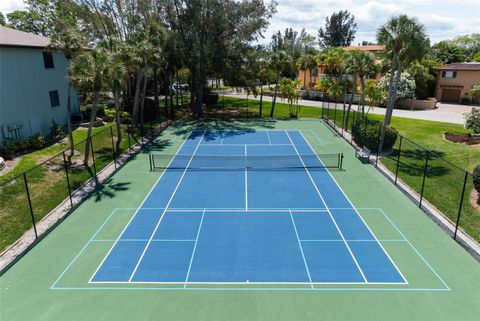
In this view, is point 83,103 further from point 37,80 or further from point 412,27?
point 412,27

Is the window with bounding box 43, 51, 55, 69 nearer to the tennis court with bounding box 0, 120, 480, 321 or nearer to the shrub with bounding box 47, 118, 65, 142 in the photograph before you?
the shrub with bounding box 47, 118, 65, 142

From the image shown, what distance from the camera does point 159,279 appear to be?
11.2 meters

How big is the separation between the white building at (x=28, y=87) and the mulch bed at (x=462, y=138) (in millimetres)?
29023

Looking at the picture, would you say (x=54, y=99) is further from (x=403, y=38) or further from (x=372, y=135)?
(x=403, y=38)

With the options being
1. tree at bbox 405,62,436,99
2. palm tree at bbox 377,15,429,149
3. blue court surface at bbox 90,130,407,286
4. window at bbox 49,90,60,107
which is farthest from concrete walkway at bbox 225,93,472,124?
window at bbox 49,90,60,107

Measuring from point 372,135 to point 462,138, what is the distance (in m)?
8.88

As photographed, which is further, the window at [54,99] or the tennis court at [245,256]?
the window at [54,99]

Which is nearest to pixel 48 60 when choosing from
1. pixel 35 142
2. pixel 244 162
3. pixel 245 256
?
pixel 35 142

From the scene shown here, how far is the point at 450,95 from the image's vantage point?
51.4 metres

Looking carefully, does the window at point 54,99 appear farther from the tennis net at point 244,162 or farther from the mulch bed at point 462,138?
the mulch bed at point 462,138

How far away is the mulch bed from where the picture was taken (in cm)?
2650

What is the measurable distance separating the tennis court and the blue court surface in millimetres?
52

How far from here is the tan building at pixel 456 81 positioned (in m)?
48.4

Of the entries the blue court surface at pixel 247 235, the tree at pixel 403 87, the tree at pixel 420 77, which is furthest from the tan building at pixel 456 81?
the blue court surface at pixel 247 235
